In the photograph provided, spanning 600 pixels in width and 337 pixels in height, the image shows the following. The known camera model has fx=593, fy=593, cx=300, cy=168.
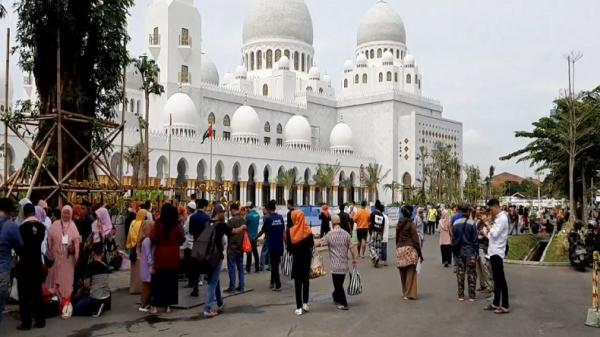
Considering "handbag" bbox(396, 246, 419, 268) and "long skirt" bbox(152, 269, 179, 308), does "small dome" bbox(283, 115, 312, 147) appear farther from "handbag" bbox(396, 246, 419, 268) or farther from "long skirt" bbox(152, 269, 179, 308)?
"long skirt" bbox(152, 269, 179, 308)

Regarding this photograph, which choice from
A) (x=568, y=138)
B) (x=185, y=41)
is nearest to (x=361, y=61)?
(x=185, y=41)

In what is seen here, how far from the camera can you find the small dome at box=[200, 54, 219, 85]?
59562mm

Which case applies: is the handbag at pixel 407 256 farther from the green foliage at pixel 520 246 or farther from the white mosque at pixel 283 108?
the white mosque at pixel 283 108

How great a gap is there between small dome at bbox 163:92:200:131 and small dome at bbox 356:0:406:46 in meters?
29.2

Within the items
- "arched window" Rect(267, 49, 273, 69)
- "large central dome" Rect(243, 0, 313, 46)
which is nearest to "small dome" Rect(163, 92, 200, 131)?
"arched window" Rect(267, 49, 273, 69)

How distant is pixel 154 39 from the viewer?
47062 mm

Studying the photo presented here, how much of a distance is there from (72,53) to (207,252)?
8.73 meters

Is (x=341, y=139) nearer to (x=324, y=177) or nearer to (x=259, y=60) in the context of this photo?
(x=324, y=177)

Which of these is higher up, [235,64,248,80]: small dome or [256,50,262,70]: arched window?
[256,50,262,70]: arched window

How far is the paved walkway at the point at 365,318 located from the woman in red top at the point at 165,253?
33 cm

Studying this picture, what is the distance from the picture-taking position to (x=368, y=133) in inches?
2511

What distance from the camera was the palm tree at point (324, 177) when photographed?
51156mm

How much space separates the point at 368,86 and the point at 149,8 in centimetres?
2673

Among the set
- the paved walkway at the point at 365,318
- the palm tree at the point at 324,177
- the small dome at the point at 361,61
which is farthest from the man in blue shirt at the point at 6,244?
the small dome at the point at 361,61
